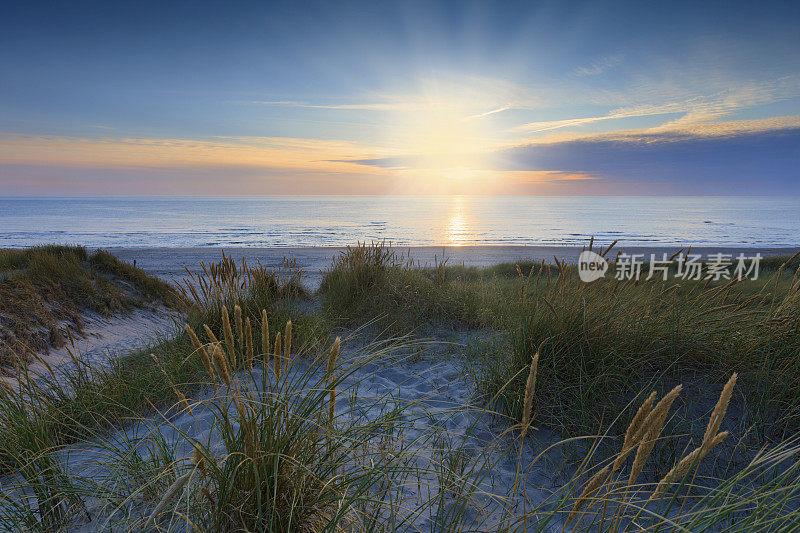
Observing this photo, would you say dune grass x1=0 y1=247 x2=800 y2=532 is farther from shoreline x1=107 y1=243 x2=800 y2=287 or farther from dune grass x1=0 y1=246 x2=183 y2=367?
shoreline x1=107 y1=243 x2=800 y2=287

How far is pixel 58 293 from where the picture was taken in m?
6.77

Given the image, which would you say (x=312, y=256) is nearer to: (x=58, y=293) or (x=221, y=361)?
(x=58, y=293)

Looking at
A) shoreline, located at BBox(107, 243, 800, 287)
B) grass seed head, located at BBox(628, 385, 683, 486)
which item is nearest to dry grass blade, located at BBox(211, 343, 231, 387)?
grass seed head, located at BBox(628, 385, 683, 486)

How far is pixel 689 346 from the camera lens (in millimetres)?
3256

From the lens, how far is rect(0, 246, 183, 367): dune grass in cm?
536

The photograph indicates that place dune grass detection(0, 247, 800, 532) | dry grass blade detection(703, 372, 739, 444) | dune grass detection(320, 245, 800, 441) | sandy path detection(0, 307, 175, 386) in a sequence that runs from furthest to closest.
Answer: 1. sandy path detection(0, 307, 175, 386)
2. dune grass detection(320, 245, 800, 441)
3. dune grass detection(0, 247, 800, 532)
4. dry grass blade detection(703, 372, 739, 444)

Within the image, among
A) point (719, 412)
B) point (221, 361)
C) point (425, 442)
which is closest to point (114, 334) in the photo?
point (425, 442)

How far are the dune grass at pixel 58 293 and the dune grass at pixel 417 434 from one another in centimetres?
203

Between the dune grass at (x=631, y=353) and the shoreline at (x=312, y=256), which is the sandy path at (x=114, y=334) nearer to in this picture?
the dune grass at (x=631, y=353)

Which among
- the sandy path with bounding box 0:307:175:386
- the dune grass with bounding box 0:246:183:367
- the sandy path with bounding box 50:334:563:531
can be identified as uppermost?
the dune grass with bounding box 0:246:183:367

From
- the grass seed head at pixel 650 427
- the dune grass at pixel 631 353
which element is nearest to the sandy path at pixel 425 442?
the dune grass at pixel 631 353

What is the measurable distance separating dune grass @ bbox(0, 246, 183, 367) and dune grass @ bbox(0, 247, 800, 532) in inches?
80.0

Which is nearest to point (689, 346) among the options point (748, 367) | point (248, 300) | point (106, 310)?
point (748, 367)

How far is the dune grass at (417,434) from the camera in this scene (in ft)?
5.42
